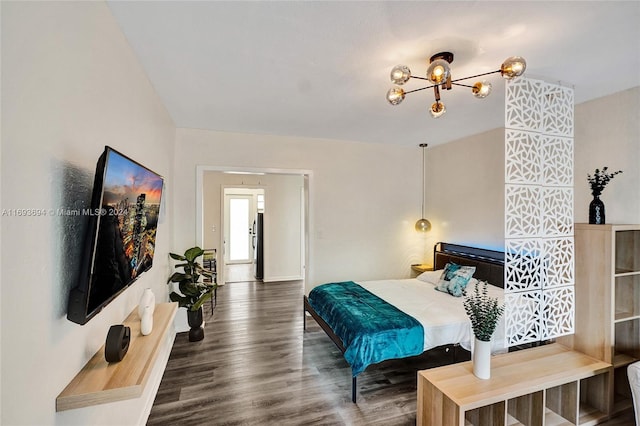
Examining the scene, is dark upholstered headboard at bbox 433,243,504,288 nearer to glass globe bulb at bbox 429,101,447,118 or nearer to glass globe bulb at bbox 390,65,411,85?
glass globe bulb at bbox 429,101,447,118

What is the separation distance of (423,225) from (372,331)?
2684 mm

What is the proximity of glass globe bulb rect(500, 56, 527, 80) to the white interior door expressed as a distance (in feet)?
24.7

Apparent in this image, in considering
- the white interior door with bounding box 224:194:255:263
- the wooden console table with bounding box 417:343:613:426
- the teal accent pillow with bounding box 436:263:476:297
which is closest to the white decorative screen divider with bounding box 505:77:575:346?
the wooden console table with bounding box 417:343:613:426

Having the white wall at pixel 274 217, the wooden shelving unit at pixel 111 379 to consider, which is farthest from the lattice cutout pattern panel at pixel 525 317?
the white wall at pixel 274 217

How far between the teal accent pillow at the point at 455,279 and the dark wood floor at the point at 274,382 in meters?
0.71

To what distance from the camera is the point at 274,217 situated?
648cm

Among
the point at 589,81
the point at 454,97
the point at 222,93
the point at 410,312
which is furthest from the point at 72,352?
the point at 589,81

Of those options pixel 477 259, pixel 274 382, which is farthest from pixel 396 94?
pixel 477 259

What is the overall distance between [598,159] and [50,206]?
403 centimetres

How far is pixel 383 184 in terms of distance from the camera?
4738 mm

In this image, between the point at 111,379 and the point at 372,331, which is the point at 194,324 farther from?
the point at 111,379

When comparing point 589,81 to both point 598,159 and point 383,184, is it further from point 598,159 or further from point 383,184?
point 383,184

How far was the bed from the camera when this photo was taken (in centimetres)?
243

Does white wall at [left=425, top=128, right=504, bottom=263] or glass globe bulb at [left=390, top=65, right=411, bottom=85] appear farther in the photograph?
white wall at [left=425, top=128, right=504, bottom=263]
